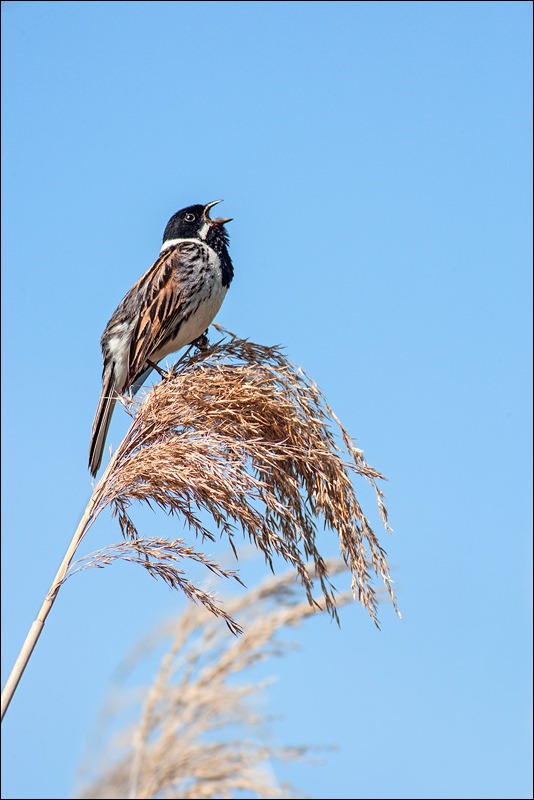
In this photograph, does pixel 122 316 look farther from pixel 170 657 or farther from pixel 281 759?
pixel 281 759

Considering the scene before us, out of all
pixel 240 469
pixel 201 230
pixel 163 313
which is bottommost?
pixel 240 469

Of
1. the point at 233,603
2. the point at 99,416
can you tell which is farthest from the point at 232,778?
the point at 99,416

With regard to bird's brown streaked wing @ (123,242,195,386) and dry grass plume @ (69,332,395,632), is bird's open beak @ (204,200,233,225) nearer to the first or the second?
bird's brown streaked wing @ (123,242,195,386)

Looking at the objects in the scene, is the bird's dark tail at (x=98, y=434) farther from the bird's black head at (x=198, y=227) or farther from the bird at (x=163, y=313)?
the bird's black head at (x=198, y=227)

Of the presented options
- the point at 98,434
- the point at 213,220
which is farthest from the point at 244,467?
the point at 213,220

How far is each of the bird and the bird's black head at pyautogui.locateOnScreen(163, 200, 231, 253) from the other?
151 millimetres

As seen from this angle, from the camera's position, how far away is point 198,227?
4.82 metres

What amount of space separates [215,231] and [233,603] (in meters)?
1.70

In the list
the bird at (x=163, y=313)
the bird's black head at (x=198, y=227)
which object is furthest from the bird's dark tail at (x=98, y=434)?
the bird's black head at (x=198, y=227)

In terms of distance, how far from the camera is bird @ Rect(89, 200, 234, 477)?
4180mm

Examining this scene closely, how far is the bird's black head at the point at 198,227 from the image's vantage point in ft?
15.4

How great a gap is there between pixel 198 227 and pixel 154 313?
0.78 m

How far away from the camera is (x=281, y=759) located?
4.67 meters

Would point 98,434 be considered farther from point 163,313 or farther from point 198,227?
point 198,227
